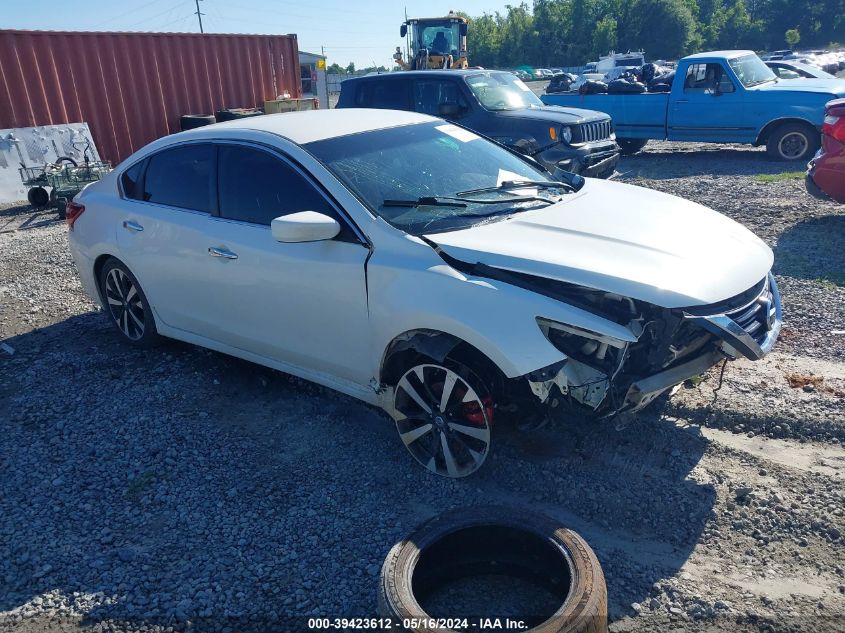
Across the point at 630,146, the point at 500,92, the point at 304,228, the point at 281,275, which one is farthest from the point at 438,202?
the point at 630,146

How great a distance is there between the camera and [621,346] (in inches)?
118

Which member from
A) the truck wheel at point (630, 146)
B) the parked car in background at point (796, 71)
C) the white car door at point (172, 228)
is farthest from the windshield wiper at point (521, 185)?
the parked car in background at point (796, 71)

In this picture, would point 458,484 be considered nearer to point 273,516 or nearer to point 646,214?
point 273,516

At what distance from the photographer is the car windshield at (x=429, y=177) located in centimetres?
377

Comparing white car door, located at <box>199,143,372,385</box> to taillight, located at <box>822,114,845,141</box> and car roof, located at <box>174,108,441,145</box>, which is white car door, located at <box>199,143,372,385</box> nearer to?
car roof, located at <box>174,108,441,145</box>

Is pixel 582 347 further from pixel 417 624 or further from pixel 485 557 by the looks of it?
pixel 417 624

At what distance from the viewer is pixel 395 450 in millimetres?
3924

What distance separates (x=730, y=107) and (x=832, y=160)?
18.6 feet

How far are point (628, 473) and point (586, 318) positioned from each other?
1.00m

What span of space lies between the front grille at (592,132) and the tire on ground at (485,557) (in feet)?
25.7

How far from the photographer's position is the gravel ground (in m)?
2.87

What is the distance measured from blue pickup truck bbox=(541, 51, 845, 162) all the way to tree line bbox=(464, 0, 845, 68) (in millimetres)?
65082

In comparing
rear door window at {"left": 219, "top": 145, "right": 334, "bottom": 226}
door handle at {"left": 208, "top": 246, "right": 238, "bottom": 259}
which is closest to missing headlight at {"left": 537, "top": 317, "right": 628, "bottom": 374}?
rear door window at {"left": 219, "top": 145, "right": 334, "bottom": 226}

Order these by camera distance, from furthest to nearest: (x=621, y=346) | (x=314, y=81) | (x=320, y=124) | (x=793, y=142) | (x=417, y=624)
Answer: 1. (x=314, y=81)
2. (x=793, y=142)
3. (x=320, y=124)
4. (x=621, y=346)
5. (x=417, y=624)
